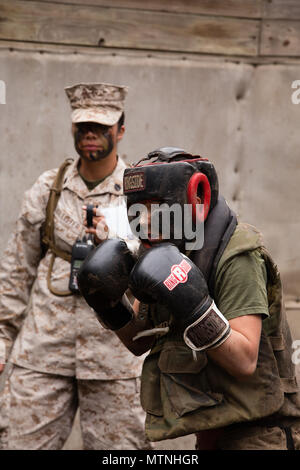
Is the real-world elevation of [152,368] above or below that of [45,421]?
above

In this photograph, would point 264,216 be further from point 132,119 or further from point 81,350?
point 81,350

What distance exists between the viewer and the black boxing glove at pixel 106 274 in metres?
2.91

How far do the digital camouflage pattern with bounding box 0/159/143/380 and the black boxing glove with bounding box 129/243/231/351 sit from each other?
182 cm

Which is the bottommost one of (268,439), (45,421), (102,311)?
(45,421)

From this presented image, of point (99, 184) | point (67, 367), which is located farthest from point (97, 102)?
point (67, 367)

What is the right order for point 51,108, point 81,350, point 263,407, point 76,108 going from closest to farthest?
point 263,407 < point 81,350 < point 76,108 < point 51,108

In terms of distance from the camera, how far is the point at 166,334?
3098 millimetres

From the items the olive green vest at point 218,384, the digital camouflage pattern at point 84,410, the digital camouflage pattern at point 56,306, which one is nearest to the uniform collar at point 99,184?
the digital camouflage pattern at point 56,306

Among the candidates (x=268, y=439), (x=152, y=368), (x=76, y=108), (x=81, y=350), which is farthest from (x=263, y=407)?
(x=76, y=108)

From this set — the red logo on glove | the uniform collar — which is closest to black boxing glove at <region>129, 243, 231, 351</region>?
the red logo on glove

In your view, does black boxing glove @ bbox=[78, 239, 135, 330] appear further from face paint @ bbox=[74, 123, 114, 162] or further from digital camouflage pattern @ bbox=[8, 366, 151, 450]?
face paint @ bbox=[74, 123, 114, 162]

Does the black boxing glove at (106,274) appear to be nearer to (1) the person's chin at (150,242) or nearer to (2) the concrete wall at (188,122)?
(1) the person's chin at (150,242)

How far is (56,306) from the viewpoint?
15.0ft

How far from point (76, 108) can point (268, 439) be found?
2.51 metres
